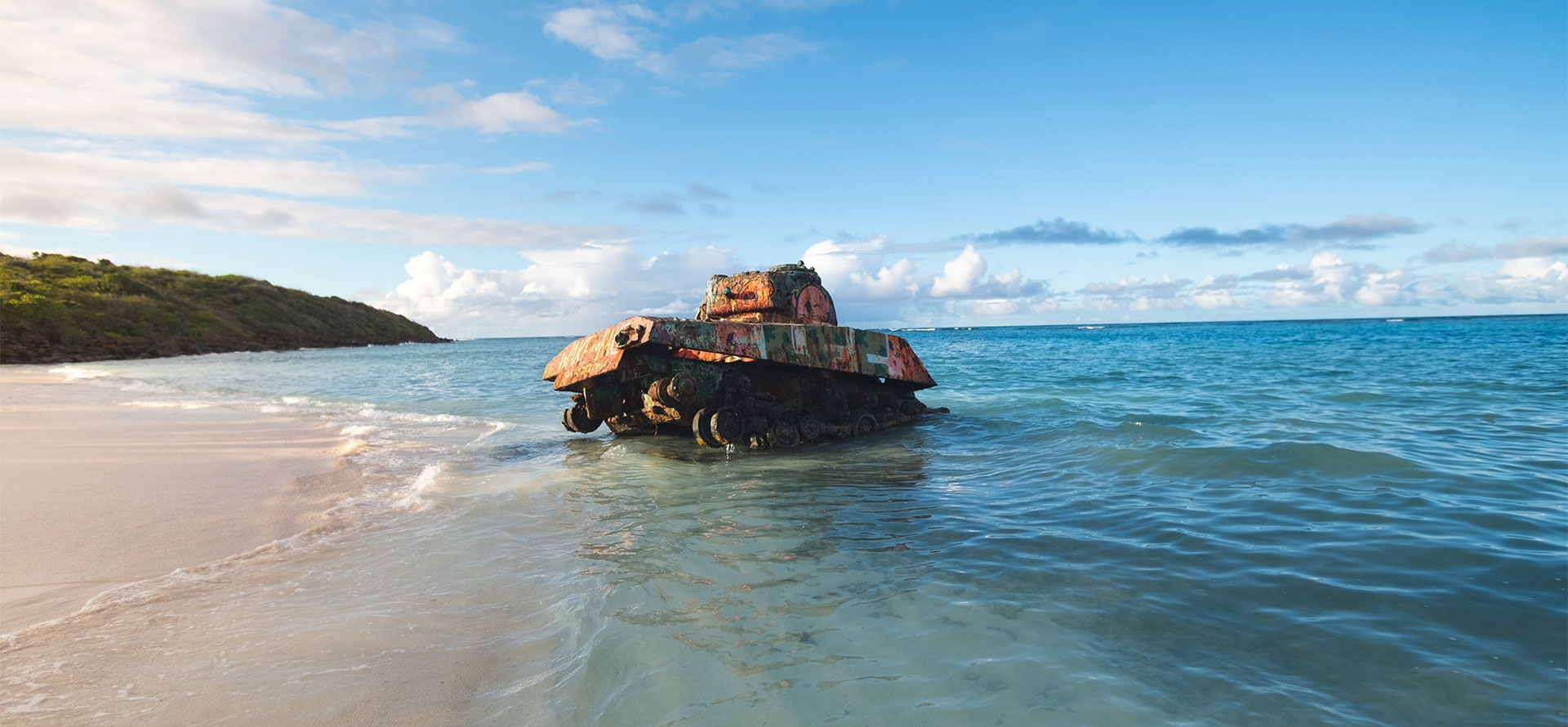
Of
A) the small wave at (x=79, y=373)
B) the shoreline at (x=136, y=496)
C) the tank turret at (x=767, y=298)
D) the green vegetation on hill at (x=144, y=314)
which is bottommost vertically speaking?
the shoreline at (x=136, y=496)

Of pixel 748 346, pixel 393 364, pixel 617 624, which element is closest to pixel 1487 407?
pixel 748 346

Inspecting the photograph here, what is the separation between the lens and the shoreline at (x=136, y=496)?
4.09 meters

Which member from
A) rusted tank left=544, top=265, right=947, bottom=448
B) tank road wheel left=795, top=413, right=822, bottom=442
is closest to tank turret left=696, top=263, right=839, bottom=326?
rusted tank left=544, top=265, right=947, bottom=448

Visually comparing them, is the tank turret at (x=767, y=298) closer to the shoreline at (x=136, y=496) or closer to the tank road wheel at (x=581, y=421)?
the tank road wheel at (x=581, y=421)

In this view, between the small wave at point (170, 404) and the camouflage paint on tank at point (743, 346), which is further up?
the camouflage paint on tank at point (743, 346)

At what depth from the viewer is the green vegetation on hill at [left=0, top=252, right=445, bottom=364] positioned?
3666 centimetres

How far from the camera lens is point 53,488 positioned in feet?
19.8

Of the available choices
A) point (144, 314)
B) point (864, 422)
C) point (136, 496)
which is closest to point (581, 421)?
point (864, 422)

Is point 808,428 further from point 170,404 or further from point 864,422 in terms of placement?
point 170,404

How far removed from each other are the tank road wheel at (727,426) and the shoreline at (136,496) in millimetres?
3553

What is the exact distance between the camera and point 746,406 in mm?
9336

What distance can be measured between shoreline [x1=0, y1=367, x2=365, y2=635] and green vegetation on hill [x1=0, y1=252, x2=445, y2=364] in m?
32.8

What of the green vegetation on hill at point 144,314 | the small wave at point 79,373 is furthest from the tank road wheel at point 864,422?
the green vegetation on hill at point 144,314

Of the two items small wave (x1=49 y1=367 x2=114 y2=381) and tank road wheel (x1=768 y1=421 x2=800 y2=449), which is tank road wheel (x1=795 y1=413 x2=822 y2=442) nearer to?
tank road wheel (x1=768 y1=421 x2=800 y2=449)
